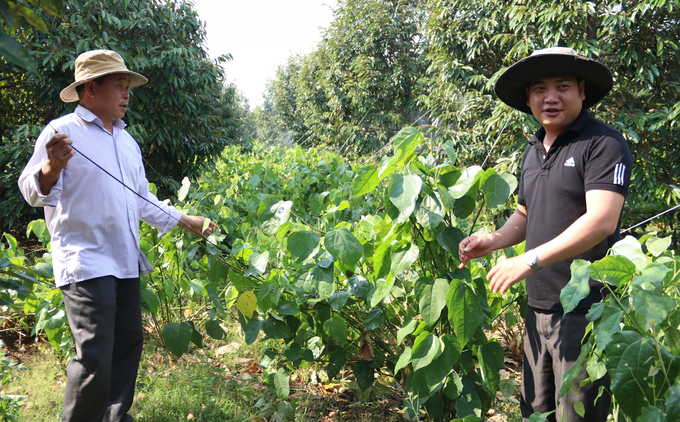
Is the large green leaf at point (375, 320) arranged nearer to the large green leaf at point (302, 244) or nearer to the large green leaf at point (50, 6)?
the large green leaf at point (302, 244)

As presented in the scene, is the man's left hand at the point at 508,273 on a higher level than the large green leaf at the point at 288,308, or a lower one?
higher

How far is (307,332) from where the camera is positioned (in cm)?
189

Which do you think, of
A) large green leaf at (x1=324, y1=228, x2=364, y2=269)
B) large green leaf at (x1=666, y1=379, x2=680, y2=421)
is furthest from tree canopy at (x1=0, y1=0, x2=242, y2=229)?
large green leaf at (x1=666, y1=379, x2=680, y2=421)

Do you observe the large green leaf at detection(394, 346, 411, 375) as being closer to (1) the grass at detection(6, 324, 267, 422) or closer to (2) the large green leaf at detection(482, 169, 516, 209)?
(2) the large green leaf at detection(482, 169, 516, 209)

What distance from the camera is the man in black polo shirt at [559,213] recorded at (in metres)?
1.26

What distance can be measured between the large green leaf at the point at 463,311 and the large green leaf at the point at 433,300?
42 mm

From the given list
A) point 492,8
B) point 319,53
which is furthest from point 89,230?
point 319,53

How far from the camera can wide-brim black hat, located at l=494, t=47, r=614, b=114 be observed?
143 centimetres

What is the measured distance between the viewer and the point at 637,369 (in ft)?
2.66

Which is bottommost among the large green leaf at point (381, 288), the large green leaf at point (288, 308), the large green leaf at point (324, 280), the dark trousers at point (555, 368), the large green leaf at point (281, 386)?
the large green leaf at point (281, 386)

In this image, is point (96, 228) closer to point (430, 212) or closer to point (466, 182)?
point (430, 212)

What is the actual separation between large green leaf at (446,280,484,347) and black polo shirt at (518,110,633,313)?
0.26 metres

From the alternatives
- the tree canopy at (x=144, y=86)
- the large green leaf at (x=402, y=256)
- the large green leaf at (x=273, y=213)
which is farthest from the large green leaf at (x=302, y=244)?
the tree canopy at (x=144, y=86)

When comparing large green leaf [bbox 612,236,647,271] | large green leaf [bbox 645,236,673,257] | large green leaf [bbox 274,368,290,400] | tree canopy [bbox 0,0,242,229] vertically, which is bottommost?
large green leaf [bbox 274,368,290,400]
